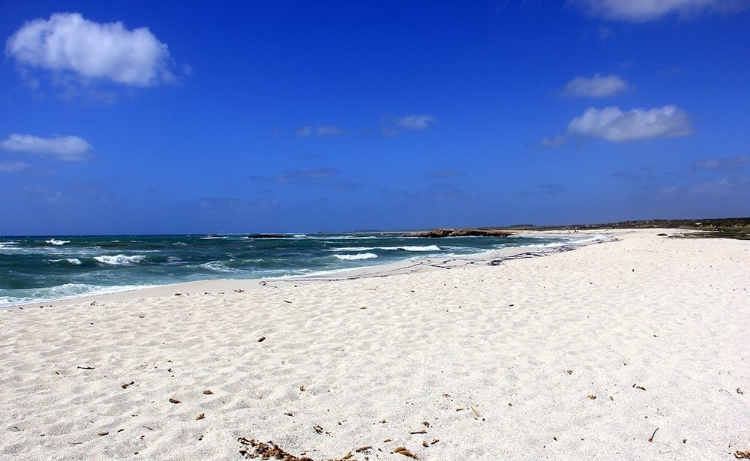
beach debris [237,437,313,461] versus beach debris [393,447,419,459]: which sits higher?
beach debris [237,437,313,461]

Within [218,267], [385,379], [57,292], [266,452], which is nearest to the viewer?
[266,452]

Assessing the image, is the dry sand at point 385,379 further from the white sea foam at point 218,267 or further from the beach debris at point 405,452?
the white sea foam at point 218,267

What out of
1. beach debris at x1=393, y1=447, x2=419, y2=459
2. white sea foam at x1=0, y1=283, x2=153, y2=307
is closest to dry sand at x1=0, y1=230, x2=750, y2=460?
beach debris at x1=393, y1=447, x2=419, y2=459

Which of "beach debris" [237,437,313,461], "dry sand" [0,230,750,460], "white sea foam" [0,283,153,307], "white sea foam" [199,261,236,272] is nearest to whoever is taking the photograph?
"beach debris" [237,437,313,461]

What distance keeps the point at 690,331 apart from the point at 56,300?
39.2 feet

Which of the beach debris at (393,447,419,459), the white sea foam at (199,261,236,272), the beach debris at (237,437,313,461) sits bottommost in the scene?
the beach debris at (393,447,419,459)

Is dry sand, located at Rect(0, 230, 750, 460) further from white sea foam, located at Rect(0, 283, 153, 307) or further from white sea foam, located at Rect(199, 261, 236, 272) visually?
white sea foam, located at Rect(199, 261, 236, 272)

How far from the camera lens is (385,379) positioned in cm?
436

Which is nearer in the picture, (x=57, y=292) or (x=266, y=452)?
(x=266, y=452)

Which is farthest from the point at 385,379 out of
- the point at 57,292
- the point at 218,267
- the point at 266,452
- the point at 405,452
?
the point at 218,267

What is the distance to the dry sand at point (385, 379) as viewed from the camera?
3189 mm

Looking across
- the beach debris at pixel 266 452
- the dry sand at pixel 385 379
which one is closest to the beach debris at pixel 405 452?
the dry sand at pixel 385 379

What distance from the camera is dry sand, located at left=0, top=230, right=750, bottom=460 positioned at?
10.5 ft

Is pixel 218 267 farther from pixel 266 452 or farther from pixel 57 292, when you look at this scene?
pixel 266 452
